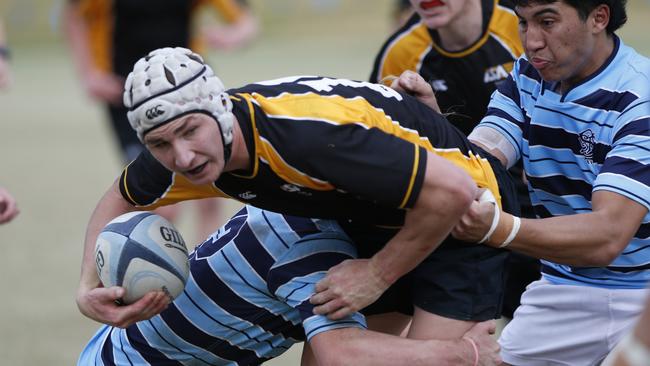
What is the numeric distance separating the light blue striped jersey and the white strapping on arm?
0.02 meters

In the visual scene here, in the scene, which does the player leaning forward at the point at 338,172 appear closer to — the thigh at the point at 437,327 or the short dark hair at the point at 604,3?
the thigh at the point at 437,327

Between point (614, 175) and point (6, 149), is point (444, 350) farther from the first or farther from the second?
point (6, 149)

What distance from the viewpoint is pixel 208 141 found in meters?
4.15

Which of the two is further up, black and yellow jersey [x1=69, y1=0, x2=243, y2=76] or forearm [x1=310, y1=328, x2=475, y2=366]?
black and yellow jersey [x1=69, y1=0, x2=243, y2=76]

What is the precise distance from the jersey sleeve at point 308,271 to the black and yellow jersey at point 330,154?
187 mm

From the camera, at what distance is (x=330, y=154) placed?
4.11 m

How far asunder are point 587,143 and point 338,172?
3.46 feet

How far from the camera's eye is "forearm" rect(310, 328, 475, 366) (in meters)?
4.48

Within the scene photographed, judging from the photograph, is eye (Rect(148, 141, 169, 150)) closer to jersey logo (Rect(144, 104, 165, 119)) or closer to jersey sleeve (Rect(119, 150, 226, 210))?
jersey logo (Rect(144, 104, 165, 119))

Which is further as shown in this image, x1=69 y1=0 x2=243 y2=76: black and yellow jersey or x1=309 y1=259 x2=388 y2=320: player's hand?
x1=69 y1=0 x2=243 y2=76: black and yellow jersey

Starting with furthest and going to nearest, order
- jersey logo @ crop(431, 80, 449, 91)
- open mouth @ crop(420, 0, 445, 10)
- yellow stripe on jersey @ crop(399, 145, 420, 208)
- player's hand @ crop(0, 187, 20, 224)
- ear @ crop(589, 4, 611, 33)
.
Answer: jersey logo @ crop(431, 80, 449, 91) → open mouth @ crop(420, 0, 445, 10) → player's hand @ crop(0, 187, 20, 224) → ear @ crop(589, 4, 611, 33) → yellow stripe on jersey @ crop(399, 145, 420, 208)

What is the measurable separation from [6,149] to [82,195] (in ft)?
13.2

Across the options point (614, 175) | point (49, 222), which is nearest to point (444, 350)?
point (614, 175)

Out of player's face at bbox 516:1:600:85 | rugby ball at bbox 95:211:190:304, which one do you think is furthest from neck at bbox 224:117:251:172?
player's face at bbox 516:1:600:85
